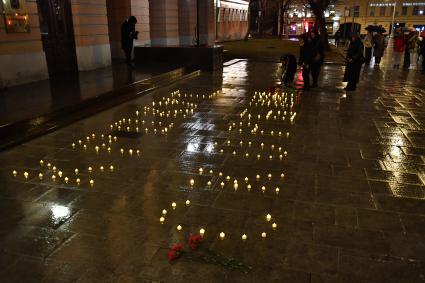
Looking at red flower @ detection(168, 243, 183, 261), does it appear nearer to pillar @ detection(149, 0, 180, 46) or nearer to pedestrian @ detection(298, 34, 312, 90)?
pedestrian @ detection(298, 34, 312, 90)

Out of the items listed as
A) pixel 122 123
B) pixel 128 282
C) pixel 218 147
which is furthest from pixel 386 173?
pixel 122 123

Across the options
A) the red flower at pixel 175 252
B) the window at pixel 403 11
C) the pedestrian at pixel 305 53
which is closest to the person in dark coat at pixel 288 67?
the pedestrian at pixel 305 53

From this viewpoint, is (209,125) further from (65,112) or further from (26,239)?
(26,239)

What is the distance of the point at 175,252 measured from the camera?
3.65m

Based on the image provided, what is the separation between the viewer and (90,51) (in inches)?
600

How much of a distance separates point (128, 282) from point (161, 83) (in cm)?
1017

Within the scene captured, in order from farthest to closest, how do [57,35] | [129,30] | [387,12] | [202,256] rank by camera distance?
[387,12] < [129,30] < [57,35] < [202,256]

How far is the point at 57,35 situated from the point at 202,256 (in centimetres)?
1265

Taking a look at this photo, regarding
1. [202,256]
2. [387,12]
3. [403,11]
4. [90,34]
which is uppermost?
[403,11]

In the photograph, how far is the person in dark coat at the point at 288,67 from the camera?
40.9ft

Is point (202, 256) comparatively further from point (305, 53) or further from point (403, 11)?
point (403, 11)

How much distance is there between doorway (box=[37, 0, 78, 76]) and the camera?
1350 centimetres

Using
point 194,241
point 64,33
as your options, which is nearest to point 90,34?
point 64,33

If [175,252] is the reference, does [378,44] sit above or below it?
above
